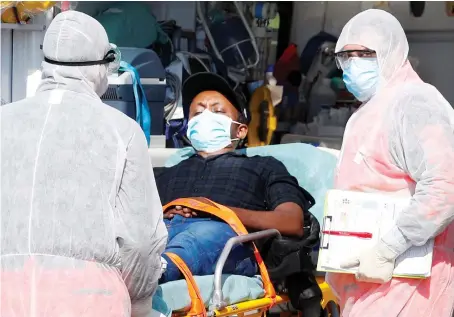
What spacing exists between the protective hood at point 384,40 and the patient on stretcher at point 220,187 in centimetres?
116

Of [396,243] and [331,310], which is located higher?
[396,243]

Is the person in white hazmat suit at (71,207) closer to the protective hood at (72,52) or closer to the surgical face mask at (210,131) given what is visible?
the protective hood at (72,52)

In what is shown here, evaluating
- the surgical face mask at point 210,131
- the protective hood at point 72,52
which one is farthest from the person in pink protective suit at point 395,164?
the surgical face mask at point 210,131

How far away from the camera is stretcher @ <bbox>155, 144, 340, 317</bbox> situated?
→ 330 cm

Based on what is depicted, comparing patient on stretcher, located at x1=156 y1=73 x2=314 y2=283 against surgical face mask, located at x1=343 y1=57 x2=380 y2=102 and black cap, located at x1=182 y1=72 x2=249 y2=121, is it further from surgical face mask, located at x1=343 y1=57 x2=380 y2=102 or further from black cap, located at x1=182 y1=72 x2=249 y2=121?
surgical face mask, located at x1=343 y1=57 x2=380 y2=102

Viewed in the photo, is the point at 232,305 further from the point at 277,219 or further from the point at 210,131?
the point at 210,131

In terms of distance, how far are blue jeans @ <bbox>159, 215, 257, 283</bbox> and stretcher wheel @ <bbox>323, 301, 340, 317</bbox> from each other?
0.70 m

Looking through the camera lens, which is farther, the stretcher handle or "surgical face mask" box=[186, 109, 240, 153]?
"surgical face mask" box=[186, 109, 240, 153]

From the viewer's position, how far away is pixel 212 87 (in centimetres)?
463

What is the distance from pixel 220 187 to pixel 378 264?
147cm

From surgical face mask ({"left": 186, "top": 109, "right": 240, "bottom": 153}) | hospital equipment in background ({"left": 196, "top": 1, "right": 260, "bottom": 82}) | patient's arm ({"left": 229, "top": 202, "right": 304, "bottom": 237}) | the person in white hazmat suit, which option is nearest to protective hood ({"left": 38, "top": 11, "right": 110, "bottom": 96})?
the person in white hazmat suit

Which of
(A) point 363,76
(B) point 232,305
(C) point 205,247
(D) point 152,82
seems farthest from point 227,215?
(D) point 152,82

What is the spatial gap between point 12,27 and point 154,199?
2246 mm

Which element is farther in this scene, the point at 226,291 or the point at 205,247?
the point at 205,247
